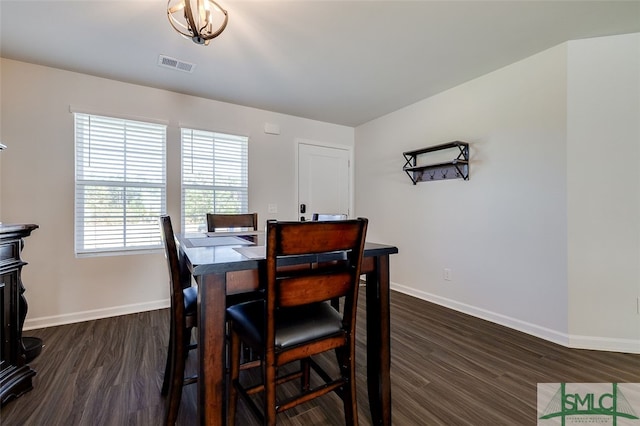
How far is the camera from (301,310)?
4.38 feet

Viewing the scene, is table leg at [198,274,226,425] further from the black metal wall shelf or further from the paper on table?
the black metal wall shelf

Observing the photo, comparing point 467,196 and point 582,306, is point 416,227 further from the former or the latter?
point 582,306

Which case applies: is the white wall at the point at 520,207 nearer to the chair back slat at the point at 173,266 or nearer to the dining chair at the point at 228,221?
the dining chair at the point at 228,221

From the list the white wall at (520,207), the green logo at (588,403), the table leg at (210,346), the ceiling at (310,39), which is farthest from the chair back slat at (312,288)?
the white wall at (520,207)

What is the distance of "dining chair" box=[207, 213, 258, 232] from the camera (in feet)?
8.30

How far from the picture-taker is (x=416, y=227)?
3525 millimetres

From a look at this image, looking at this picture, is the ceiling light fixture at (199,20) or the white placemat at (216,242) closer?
the ceiling light fixture at (199,20)

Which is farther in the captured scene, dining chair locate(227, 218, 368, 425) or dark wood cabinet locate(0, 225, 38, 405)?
dark wood cabinet locate(0, 225, 38, 405)

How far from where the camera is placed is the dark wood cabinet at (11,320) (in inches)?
62.6

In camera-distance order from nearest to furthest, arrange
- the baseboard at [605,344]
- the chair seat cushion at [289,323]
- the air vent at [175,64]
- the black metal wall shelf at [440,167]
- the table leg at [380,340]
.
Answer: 1. the chair seat cushion at [289,323]
2. the table leg at [380,340]
3. the baseboard at [605,344]
4. the air vent at [175,64]
5. the black metal wall shelf at [440,167]

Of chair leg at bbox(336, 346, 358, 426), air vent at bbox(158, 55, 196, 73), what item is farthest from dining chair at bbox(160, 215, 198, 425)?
air vent at bbox(158, 55, 196, 73)

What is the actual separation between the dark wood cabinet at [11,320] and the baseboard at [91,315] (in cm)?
110

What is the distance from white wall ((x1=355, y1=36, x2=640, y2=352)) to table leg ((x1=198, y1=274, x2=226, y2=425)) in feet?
8.67

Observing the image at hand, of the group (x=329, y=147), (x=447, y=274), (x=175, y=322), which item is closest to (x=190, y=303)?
(x=175, y=322)
